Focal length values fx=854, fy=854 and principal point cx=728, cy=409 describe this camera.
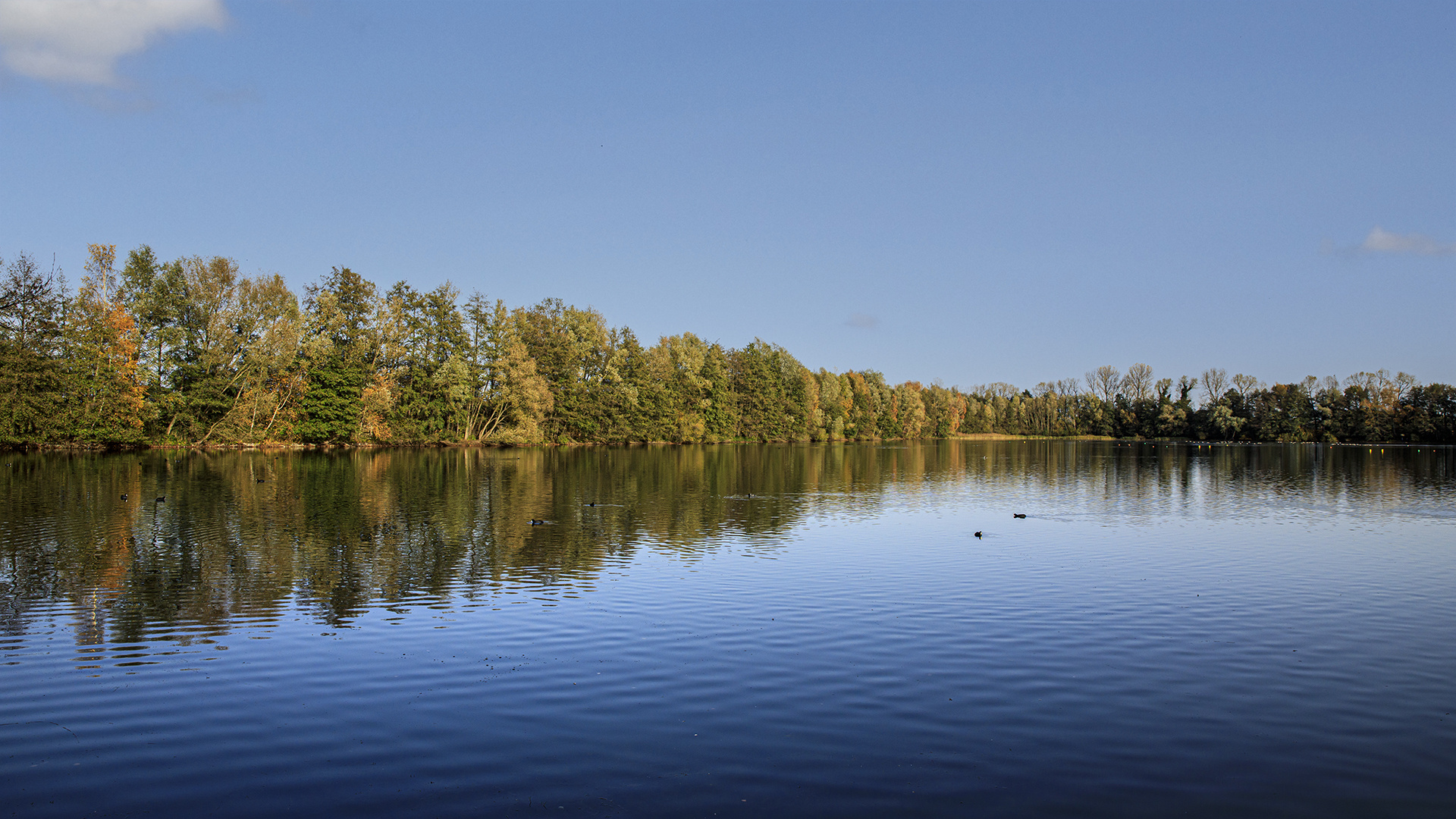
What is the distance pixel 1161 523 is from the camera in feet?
112

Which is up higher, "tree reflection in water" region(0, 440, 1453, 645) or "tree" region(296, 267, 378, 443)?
"tree" region(296, 267, 378, 443)

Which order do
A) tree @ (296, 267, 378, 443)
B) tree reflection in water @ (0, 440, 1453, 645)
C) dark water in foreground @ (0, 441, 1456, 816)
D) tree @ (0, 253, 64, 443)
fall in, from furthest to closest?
1. tree @ (296, 267, 378, 443)
2. tree @ (0, 253, 64, 443)
3. tree reflection in water @ (0, 440, 1453, 645)
4. dark water in foreground @ (0, 441, 1456, 816)

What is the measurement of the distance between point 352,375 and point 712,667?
8575 centimetres

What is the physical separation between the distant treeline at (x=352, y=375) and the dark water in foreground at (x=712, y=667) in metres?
49.0

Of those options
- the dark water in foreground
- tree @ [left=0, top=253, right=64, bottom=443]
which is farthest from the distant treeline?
the dark water in foreground

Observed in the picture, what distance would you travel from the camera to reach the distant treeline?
Result: 235 feet

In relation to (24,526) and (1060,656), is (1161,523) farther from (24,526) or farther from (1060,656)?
(24,526)

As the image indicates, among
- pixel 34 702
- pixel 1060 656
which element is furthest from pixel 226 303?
pixel 1060 656

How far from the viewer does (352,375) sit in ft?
293

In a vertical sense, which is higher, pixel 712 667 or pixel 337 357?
pixel 337 357

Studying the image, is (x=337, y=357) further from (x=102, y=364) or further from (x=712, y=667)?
(x=712, y=667)

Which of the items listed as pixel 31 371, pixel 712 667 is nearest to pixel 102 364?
pixel 31 371

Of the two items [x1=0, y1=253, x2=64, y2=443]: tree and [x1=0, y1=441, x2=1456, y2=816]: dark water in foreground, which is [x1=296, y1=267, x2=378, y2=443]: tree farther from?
[x1=0, y1=441, x2=1456, y2=816]: dark water in foreground

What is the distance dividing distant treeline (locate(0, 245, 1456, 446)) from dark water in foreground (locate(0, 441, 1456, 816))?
161 ft
